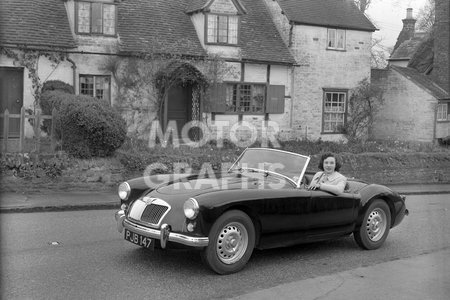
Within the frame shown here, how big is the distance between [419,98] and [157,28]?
13486mm

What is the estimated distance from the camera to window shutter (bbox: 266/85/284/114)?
72.6 ft

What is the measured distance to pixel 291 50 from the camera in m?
23.0

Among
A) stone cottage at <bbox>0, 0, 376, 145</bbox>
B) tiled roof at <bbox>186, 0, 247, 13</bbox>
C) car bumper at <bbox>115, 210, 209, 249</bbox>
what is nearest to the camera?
car bumper at <bbox>115, 210, 209, 249</bbox>

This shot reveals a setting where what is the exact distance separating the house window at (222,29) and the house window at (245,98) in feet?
5.91

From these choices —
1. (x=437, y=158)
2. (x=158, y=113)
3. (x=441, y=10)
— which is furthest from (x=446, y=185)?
(x=441, y=10)

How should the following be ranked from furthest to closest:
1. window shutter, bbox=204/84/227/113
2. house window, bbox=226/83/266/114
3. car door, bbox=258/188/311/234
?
1. house window, bbox=226/83/266/114
2. window shutter, bbox=204/84/227/113
3. car door, bbox=258/188/311/234

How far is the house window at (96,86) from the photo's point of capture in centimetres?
1844

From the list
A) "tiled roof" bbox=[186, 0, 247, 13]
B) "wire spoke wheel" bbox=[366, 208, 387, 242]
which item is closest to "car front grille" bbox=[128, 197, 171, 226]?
"wire spoke wheel" bbox=[366, 208, 387, 242]

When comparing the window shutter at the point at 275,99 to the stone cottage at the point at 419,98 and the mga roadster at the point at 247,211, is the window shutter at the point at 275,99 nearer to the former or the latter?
the stone cottage at the point at 419,98

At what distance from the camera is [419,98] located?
2605 centimetres

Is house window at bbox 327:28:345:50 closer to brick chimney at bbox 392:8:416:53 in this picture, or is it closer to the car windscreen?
brick chimney at bbox 392:8:416:53

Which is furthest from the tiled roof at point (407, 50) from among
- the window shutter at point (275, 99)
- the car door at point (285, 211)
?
the car door at point (285, 211)

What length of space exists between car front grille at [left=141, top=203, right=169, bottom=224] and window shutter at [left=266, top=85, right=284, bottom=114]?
1612 centimetres

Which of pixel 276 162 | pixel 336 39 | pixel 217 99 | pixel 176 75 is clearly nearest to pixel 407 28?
pixel 336 39
